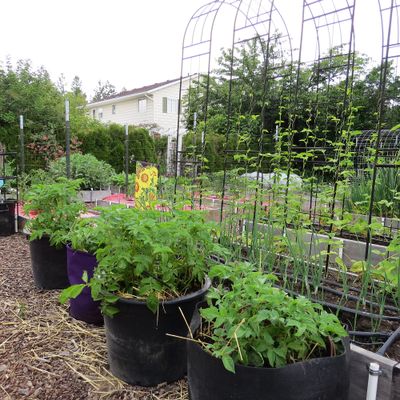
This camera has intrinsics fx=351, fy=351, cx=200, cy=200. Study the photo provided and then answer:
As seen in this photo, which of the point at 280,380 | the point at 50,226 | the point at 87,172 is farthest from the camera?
the point at 87,172

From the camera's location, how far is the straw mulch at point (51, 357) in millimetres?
1627

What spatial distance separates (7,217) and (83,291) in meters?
2.75

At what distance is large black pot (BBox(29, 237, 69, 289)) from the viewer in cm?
271

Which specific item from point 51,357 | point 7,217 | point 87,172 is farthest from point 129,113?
point 51,357

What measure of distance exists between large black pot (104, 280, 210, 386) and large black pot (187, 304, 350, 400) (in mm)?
507

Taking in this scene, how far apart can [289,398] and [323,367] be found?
0.14 meters

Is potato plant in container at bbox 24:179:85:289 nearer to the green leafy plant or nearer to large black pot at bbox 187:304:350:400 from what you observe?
the green leafy plant

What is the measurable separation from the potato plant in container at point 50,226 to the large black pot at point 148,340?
1.20 m

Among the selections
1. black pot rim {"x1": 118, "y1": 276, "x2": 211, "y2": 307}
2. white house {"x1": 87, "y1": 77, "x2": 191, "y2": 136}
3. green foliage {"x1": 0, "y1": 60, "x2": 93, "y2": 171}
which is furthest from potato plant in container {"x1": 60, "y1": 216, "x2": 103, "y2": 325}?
white house {"x1": 87, "y1": 77, "x2": 191, "y2": 136}

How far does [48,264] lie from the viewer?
2730mm

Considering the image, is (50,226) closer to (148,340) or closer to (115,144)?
(148,340)

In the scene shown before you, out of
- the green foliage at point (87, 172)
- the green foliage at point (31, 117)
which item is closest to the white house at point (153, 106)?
the green foliage at point (31, 117)

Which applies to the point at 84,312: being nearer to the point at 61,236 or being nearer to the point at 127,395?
the point at 61,236

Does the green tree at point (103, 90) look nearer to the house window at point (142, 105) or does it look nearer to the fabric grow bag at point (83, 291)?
the house window at point (142, 105)
